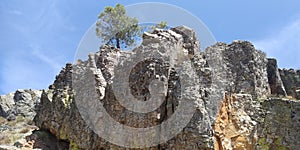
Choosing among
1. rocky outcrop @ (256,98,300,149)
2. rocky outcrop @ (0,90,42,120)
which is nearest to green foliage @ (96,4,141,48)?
rocky outcrop @ (0,90,42,120)

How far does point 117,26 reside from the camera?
3378 cm

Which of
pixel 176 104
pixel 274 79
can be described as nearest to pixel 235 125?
pixel 176 104

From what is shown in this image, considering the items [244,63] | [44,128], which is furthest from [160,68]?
[44,128]

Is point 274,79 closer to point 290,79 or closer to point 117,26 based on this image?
point 290,79

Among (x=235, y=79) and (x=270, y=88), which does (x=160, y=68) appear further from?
(x=270, y=88)

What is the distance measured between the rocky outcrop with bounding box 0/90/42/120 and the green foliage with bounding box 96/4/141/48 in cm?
931

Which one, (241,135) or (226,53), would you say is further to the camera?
(226,53)

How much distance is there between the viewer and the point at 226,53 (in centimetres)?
2047

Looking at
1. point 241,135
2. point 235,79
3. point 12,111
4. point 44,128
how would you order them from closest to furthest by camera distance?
point 241,135 → point 235,79 → point 44,128 → point 12,111

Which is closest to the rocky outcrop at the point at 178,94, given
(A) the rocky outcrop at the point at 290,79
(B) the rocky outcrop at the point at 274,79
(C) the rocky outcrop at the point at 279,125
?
(C) the rocky outcrop at the point at 279,125

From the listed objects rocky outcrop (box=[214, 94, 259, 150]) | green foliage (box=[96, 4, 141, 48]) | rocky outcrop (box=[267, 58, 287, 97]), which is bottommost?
rocky outcrop (box=[214, 94, 259, 150])

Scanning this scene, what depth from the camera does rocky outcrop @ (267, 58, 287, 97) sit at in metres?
22.5

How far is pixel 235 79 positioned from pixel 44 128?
11.6 metres

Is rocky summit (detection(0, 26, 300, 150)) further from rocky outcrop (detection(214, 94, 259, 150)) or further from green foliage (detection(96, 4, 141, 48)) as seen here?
green foliage (detection(96, 4, 141, 48))
